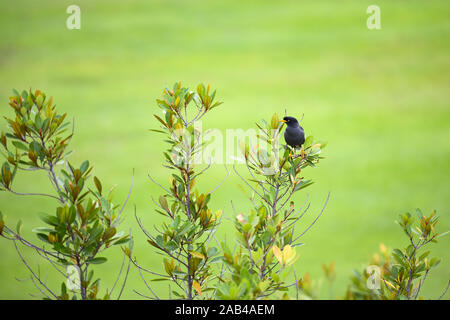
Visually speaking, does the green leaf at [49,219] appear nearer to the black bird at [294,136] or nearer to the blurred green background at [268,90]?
the black bird at [294,136]

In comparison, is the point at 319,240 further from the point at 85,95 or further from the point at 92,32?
the point at 92,32

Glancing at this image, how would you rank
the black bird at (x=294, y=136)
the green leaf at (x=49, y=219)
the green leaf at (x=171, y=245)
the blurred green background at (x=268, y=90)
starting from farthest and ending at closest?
the blurred green background at (x=268, y=90)
the black bird at (x=294, y=136)
the green leaf at (x=171, y=245)
the green leaf at (x=49, y=219)

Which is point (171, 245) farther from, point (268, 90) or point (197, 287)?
point (268, 90)

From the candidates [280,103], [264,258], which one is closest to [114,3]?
[280,103]

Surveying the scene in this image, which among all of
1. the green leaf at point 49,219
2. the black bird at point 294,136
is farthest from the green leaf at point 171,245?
the black bird at point 294,136

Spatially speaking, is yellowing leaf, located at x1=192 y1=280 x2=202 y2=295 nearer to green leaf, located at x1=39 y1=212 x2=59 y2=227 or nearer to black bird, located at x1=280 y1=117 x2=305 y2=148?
green leaf, located at x1=39 y1=212 x2=59 y2=227

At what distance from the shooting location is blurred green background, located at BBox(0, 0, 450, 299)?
712 cm

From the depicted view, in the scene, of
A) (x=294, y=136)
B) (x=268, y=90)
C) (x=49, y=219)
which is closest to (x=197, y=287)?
(x=49, y=219)

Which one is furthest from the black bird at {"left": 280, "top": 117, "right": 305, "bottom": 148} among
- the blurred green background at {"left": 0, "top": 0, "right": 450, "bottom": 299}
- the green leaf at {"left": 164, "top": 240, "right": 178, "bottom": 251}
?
the blurred green background at {"left": 0, "top": 0, "right": 450, "bottom": 299}

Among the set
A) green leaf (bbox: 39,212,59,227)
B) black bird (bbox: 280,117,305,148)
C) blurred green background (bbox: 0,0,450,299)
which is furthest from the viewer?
blurred green background (bbox: 0,0,450,299)

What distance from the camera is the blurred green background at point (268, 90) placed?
23.4 ft

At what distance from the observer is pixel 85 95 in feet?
32.7
